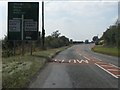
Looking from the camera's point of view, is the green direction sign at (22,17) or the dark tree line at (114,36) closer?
the green direction sign at (22,17)

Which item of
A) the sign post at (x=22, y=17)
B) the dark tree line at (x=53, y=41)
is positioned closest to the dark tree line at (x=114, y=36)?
the dark tree line at (x=53, y=41)

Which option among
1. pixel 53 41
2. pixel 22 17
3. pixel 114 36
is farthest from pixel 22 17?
pixel 53 41

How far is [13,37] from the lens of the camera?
126ft

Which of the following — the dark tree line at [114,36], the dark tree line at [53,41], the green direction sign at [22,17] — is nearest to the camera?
the green direction sign at [22,17]

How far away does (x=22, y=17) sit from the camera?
37281mm

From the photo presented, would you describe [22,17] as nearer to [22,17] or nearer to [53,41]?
[22,17]

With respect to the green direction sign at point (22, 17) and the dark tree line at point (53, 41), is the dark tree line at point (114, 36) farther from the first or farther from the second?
the green direction sign at point (22, 17)

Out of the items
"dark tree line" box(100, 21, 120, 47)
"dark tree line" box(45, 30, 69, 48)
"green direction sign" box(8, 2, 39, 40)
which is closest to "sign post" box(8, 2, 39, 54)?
"green direction sign" box(8, 2, 39, 40)

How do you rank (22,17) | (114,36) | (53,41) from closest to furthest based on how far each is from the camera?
(22,17) < (114,36) < (53,41)

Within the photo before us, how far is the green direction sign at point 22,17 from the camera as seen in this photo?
37.4m

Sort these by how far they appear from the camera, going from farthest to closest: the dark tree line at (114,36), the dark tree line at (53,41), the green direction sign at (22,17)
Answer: the dark tree line at (53,41) → the dark tree line at (114,36) → the green direction sign at (22,17)

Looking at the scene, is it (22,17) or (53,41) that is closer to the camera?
(22,17)

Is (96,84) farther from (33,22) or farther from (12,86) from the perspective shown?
(33,22)

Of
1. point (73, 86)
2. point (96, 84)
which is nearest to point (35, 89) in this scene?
point (73, 86)
